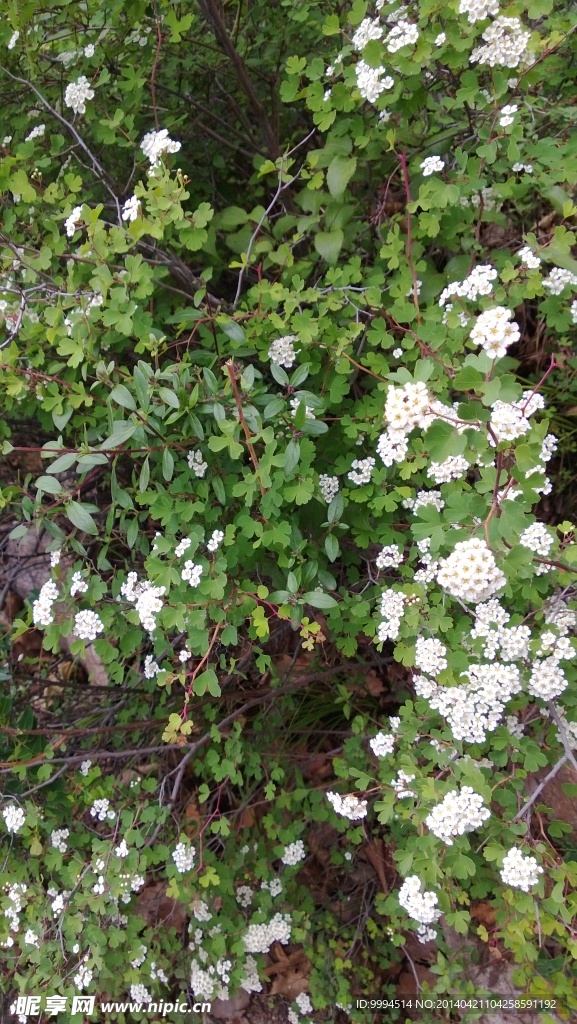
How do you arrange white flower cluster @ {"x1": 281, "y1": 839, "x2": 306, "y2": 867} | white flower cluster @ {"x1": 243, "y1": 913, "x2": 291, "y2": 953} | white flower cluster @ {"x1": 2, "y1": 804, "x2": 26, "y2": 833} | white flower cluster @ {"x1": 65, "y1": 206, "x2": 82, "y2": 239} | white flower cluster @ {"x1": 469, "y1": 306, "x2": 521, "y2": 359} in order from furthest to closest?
white flower cluster @ {"x1": 281, "y1": 839, "x2": 306, "y2": 867} < white flower cluster @ {"x1": 243, "y1": 913, "x2": 291, "y2": 953} < white flower cluster @ {"x1": 2, "y1": 804, "x2": 26, "y2": 833} < white flower cluster @ {"x1": 65, "y1": 206, "x2": 82, "y2": 239} < white flower cluster @ {"x1": 469, "y1": 306, "x2": 521, "y2": 359}

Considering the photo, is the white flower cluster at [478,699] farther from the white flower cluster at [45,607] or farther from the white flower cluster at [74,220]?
the white flower cluster at [74,220]

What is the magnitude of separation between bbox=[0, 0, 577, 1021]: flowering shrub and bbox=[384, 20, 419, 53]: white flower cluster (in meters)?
0.01

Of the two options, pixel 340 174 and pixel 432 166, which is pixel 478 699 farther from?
pixel 340 174

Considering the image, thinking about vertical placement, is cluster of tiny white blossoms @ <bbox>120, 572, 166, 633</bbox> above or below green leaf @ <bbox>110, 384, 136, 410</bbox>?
below

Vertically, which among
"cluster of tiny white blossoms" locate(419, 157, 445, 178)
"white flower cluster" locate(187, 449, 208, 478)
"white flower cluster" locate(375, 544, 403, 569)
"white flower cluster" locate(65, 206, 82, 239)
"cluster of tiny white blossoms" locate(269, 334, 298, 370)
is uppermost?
"white flower cluster" locate(65, 206, 82, 239)

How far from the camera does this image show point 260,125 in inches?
89.8

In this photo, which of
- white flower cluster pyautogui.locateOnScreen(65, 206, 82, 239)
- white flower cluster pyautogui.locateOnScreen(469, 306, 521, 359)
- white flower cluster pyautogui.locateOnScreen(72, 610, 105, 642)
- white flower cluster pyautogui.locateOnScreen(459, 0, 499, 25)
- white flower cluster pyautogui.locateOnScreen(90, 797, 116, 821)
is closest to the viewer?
white flower cluster pyautogui.locateOnScreen(469, 306, 521, 359)

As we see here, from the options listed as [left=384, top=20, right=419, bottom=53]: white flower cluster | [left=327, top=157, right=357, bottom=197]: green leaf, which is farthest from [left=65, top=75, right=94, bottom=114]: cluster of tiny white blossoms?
[left=384, top=20, right=419, bottom=53]: white flower cluster

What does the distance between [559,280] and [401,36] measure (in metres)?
0.76

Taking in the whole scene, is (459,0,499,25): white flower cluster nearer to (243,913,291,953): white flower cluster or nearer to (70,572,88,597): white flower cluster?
(70,572,88,597): white flower cluster

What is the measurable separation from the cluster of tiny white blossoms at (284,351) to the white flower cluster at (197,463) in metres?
0.37

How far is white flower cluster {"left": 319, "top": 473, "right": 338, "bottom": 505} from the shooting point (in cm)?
184

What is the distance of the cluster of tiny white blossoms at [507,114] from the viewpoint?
1615mm

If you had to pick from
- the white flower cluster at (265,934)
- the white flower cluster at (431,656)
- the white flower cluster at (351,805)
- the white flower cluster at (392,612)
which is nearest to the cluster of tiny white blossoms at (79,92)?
the white flower cluster at (392,612)
